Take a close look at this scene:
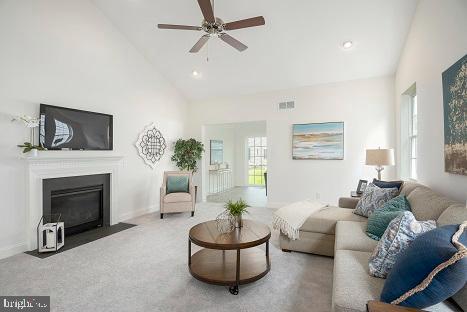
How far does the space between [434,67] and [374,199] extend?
1.59m

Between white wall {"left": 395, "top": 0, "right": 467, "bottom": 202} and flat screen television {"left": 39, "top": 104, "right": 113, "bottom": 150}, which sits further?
flat screen television {"left": 39, "top": 104, "right": 113, "bottom": 150}

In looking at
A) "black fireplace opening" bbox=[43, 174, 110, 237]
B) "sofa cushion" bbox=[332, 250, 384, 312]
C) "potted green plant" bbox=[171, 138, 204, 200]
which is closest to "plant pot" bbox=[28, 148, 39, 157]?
"black fireplace opening" bbox=[43, 174, 110, 237]

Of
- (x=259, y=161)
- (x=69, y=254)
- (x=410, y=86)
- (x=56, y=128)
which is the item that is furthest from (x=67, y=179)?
(x=259, y=161)

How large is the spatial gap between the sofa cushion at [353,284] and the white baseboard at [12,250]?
3744mm

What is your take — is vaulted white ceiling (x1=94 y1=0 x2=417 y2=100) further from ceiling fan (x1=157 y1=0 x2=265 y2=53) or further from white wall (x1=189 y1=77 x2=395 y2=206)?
ceiling fan (x1=157 y1=0 x2=265 y2=53)

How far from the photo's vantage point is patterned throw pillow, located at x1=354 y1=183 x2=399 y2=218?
2.84 metres

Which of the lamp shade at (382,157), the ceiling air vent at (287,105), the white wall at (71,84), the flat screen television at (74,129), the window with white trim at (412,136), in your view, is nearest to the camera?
the white wall at (71,84)

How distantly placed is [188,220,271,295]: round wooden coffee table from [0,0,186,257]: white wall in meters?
2.53

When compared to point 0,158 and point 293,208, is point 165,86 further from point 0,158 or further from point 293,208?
point 293,208

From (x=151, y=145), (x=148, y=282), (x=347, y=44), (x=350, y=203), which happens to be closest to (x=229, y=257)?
(x=148, y=282)

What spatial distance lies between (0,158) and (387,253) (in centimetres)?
415

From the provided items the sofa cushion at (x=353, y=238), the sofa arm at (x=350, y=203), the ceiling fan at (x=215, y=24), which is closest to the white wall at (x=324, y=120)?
the sofa arm at (x=350, y=203)

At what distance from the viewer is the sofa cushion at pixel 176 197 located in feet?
15.4

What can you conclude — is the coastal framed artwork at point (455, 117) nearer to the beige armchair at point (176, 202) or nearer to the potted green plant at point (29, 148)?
the beige armchair at point (176, 202)
